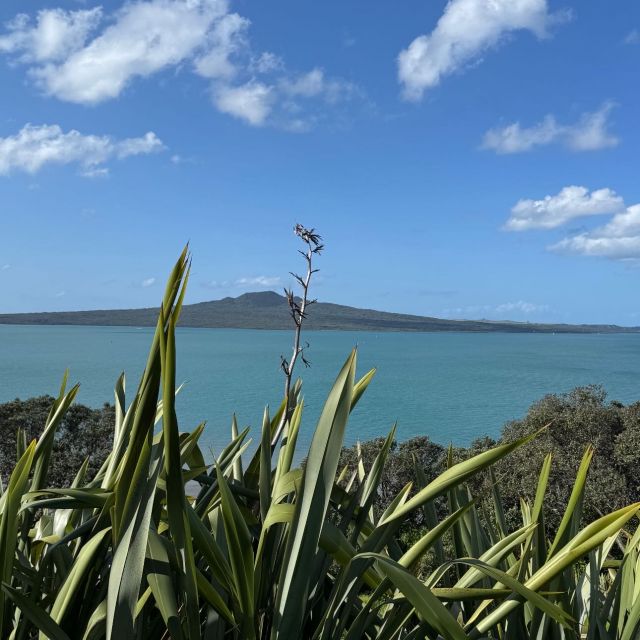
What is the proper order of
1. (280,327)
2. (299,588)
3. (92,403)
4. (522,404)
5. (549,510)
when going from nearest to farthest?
(299,588), (549,510), (92,403), (522,404), (280,327)

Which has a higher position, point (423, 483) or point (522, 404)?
point (423, 483)

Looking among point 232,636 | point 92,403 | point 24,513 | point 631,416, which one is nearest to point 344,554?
point 232,636

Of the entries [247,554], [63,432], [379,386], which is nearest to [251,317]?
[379,386]

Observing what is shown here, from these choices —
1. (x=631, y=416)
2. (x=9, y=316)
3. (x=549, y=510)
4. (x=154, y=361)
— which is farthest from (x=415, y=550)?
(x=9, y=316)

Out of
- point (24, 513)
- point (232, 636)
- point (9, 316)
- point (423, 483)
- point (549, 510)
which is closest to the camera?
point (232, 636)

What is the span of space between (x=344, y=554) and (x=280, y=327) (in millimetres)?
157675

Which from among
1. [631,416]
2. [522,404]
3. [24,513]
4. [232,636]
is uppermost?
[24,513]

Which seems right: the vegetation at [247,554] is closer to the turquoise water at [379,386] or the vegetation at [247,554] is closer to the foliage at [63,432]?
the foliage at [63,432]

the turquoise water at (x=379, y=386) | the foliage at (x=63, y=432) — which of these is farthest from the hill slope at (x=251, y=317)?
the foliage at (x=63, y=432)

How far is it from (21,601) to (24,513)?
0.55 m

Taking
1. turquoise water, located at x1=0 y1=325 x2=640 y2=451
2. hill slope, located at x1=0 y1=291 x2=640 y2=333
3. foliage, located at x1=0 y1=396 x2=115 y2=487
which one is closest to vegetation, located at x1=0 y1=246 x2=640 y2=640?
foliage, located at x1=0 y1=396 x2=115 y2=487

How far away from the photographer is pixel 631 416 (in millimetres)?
12328

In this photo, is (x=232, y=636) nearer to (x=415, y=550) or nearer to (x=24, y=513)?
(x=415, y=550)

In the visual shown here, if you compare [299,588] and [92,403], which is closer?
[299,588]
